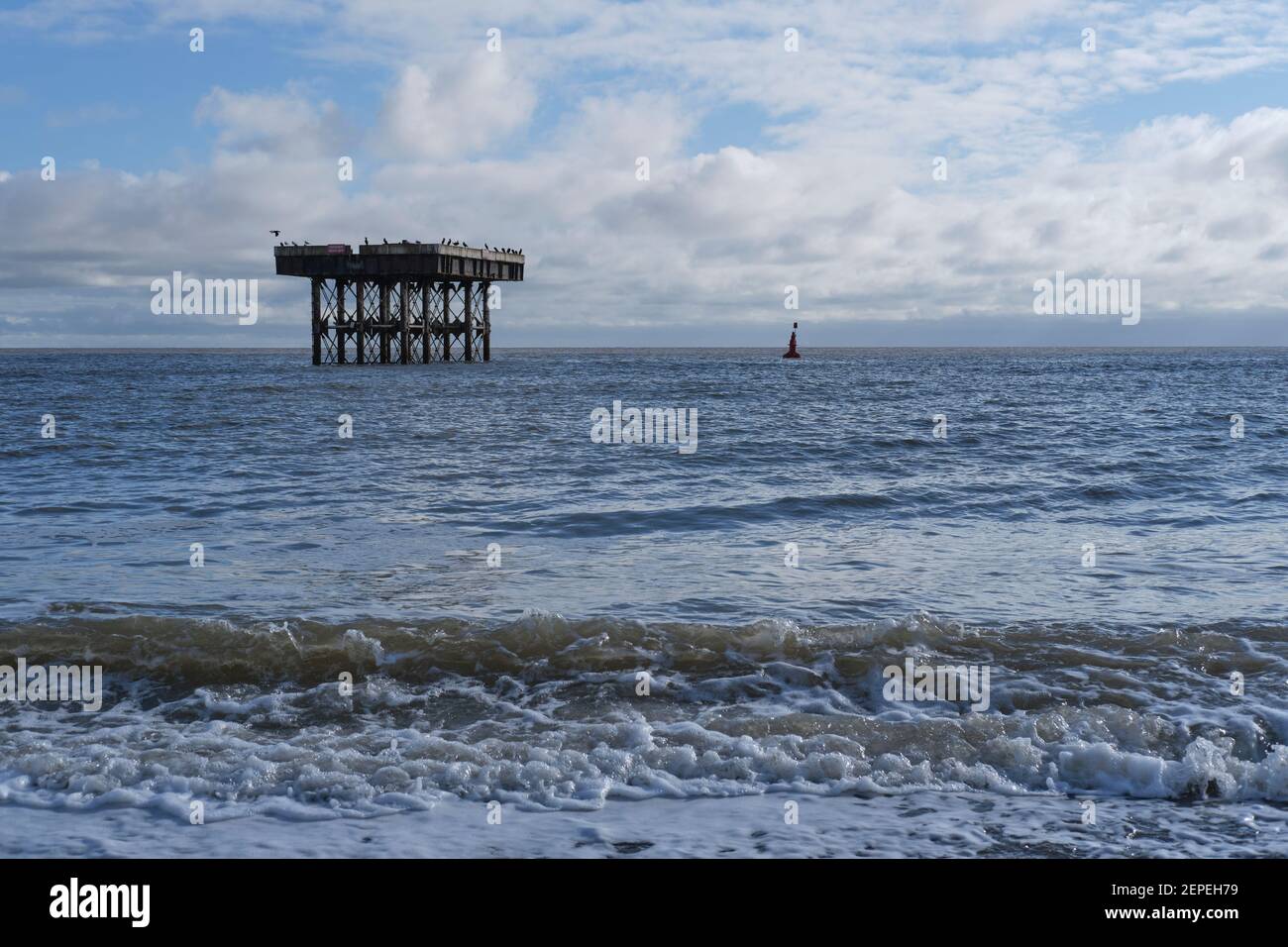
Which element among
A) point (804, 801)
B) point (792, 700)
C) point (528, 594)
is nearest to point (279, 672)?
point (528, 594)

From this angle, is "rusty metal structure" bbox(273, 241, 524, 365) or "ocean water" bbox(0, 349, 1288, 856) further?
"rusty metal structure" bbox(273, 241, 524, 365)

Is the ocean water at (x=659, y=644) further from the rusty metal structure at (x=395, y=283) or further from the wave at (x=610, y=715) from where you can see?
the rusty metal structure at (x=395, y=283)

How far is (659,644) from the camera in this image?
8.11 meters

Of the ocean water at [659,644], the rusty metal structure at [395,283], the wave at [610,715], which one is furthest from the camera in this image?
the rusty metal structure at [395,283]

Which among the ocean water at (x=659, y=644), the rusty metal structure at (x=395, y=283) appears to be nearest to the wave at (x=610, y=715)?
the ocean water at (x=659, y=644)

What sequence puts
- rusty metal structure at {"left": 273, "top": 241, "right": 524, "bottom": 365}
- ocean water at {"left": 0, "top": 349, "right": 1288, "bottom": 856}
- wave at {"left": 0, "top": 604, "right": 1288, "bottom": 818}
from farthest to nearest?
rusty metal structure at {"left": 273, "top": 241, "right": 524, "bottom": 365}, wave at {"left": 0, "top": 604, "right": 1288, "bottom": 818}, ocean water at {"left": 0, "top": 349, "right": 1288, "bottom": 856}

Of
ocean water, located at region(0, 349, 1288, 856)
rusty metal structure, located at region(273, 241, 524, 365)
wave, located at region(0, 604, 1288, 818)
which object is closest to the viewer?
ocean water, located at region(0, 349, 1288, 856)

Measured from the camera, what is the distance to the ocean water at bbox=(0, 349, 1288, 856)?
5453 millimetres

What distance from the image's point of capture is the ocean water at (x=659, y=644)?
215 inches

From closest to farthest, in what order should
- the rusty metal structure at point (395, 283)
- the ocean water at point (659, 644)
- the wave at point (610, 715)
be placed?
the ocean water at point (659, 644)
the wave at point (610, 715)
the rusty metal structure at point (395, 283)

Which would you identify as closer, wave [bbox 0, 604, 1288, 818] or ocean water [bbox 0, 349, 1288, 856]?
ocean water [bbox 0, 349, 1288, 856]

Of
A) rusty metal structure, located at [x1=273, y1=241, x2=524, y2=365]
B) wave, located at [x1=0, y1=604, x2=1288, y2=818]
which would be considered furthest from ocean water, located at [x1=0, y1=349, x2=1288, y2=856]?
rusty metal structure, located at [x1=273, y1=241, x2=524, y2=365]

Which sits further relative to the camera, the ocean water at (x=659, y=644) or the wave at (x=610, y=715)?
the wave at (x=610, y=715)

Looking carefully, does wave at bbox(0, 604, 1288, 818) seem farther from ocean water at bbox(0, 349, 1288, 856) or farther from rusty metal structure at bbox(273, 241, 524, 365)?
rusty metal structure at bbox(273, 241, 524, 365)
